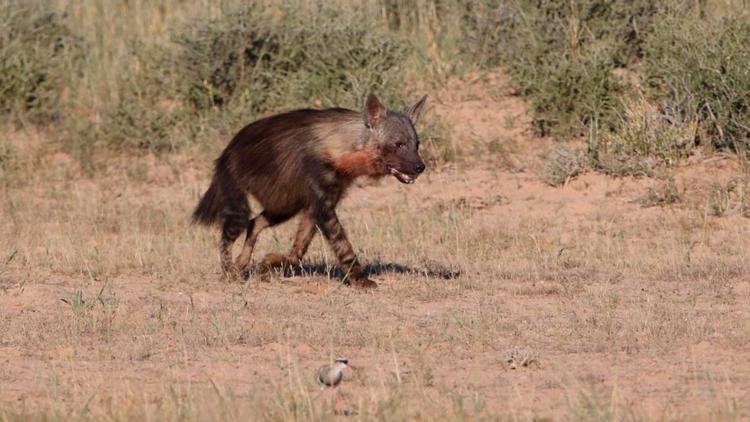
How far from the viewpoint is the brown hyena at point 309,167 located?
8.80m

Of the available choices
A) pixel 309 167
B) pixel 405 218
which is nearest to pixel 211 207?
pixel 309 167

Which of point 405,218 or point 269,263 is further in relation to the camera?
point 405,218

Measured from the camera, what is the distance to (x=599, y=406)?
5520mm

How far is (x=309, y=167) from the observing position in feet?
29.1

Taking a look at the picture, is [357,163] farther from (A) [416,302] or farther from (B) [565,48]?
(B) [565,48]

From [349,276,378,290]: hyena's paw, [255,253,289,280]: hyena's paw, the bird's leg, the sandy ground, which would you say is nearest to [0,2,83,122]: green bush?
the sandy ground

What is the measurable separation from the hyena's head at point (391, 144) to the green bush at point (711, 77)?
184 inches

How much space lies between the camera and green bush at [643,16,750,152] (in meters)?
12.3

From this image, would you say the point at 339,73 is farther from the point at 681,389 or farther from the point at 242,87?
the point at 681,389

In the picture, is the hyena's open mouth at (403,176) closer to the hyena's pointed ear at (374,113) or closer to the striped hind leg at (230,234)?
the hyena's pointed ear at (374,113)

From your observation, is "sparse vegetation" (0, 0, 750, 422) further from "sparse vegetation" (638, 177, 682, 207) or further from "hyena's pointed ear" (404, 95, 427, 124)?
"hyena's pointed ear" (404, 95, 427, 124)

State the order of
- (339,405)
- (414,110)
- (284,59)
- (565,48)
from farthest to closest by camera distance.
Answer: (284,59) < (565,48) < (414,110) < (339,405)

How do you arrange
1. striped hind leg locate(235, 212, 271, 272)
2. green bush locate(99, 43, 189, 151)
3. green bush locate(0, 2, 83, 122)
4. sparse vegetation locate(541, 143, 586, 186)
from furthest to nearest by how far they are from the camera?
green bush locate(0, 2, 83, 122)
green bush locate(99, 43, 189, 151)
sparse vegetation locate(541, 143, 586, 186)
striped hind leg locate(235, 212, 271, 272)

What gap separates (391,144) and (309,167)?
0.57 m
